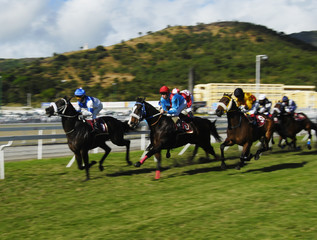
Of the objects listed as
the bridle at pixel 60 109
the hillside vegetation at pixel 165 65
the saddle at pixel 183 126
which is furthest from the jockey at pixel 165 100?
the hillside vegetation at pixel 165 65

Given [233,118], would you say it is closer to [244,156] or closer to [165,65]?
[244,156]

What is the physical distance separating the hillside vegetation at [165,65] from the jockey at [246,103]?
51679mm

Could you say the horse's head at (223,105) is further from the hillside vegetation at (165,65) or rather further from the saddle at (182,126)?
the hillside vegetation at (165,65)

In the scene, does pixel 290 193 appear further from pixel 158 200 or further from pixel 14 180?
pixel 14 180

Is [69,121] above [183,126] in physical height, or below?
above

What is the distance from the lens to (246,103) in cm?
1047

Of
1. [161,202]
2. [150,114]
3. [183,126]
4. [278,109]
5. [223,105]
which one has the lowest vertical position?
[161,202]

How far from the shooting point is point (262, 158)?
38.8 ft

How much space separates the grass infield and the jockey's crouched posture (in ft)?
5.02

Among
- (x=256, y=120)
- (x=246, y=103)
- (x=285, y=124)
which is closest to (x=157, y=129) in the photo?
(x=246, y=103)

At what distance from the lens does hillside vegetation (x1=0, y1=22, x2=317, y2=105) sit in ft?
229

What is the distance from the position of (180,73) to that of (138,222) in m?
71.9

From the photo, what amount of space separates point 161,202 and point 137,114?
2661 mm

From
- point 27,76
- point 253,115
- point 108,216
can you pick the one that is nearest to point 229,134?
point 253,115
